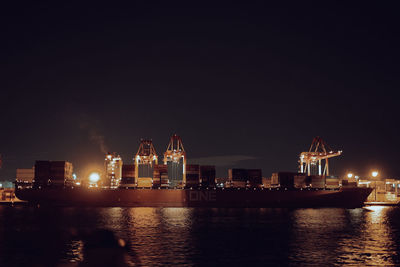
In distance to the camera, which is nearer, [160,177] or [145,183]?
[145,183]

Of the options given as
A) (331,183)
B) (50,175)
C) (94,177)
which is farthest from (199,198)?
(50,175)

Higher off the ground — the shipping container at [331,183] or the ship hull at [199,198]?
the shipping container at [331,183]

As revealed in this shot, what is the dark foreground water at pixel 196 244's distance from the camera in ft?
91.6

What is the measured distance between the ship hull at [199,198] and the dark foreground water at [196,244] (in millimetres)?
31575

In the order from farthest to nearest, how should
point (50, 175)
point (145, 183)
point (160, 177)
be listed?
point (160, 177)
point (145, 183)
point (50, 175)

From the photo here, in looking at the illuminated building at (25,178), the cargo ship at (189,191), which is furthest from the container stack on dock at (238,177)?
the illuminated building at (25,178)

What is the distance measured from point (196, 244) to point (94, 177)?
6268cm

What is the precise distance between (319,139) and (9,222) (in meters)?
73.6

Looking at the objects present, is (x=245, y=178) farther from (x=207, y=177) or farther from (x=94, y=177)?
(x=94, y=177)

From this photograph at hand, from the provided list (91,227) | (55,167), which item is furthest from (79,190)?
(91,227)

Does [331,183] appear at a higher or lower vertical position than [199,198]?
higher

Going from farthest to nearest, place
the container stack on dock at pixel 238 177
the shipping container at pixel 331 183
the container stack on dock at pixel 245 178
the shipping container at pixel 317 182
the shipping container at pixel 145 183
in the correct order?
the shipping container at pixel 331 183
the shipping container at pixel 317 182
the shipping container at pixel 145 183
the container stack on dock at pixel 245 178
the container stack on dock at pixel 238 177

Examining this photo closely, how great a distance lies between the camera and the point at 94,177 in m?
92.9

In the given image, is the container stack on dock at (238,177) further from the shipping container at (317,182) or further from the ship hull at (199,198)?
the shipping container at (317,182)
